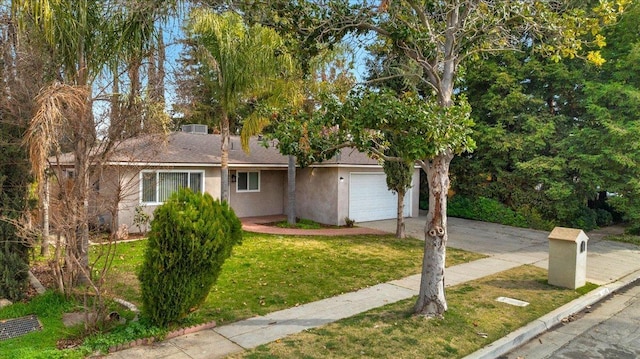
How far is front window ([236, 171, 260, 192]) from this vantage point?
17391 millimetres

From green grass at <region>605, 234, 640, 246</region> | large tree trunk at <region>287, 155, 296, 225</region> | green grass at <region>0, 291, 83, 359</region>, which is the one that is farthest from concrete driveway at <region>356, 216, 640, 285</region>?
green grass at <region>0, 291, 83, 359</region>

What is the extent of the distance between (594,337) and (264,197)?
14067 millimetres

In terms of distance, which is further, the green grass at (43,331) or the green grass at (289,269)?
the green grass at (289,269)

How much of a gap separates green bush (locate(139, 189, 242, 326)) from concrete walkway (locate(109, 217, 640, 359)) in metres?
0.51

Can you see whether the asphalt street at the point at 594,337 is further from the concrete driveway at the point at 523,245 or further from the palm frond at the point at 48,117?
the palm frond at the point at 48,117

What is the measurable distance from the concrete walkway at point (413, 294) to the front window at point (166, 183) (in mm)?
7580

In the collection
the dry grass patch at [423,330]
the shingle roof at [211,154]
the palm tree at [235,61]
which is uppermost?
the palm tree at [235,61]

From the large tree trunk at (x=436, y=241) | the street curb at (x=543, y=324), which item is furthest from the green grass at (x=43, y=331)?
the street curb at (x=543, y=324)

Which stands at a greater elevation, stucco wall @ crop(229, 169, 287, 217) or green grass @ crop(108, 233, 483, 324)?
stucco wall @ crop(229, 169, 287, 217)

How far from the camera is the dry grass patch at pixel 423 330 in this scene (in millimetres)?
5074

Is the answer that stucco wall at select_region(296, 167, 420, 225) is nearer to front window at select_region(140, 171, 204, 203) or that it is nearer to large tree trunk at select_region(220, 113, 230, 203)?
large tree trunk at select_region(220, 113, 230, 203)

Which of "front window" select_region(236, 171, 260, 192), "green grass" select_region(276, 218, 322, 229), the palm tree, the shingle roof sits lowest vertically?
"green grass" select_region(276, 218, 322, 229)

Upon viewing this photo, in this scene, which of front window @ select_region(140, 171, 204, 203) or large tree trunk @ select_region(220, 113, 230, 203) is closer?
front window @ select_region(140, 171, 204, 203)

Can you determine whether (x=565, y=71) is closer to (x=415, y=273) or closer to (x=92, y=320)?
(x=415, y=273)
